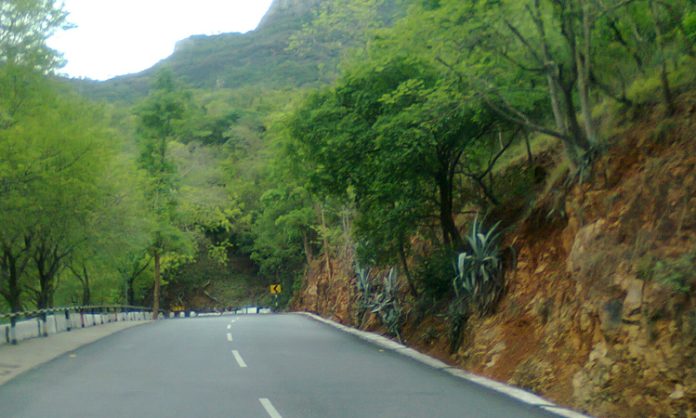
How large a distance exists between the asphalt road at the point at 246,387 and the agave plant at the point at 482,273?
198cm

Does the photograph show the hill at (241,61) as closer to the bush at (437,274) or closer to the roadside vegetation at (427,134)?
the roadside vegetation at (427,134)

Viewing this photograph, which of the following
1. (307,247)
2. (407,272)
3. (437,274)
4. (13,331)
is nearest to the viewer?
(437,274)

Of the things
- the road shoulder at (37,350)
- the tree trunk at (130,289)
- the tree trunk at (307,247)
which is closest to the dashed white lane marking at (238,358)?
the road shoulder at (37,350)

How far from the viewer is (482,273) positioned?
1633 cm

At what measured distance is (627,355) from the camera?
10031mm

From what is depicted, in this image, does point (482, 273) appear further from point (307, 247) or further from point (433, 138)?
point (307, 247)

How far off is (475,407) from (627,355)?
2122 millimetres

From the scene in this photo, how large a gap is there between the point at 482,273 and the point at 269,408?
734 cm

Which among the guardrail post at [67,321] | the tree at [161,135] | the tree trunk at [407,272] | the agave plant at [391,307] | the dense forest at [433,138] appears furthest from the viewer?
the tree at [161,135]

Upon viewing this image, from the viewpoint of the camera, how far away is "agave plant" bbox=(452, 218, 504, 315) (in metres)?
16.3

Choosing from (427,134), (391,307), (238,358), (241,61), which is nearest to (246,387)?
(238,358)

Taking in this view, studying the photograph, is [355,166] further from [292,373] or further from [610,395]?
[610,395]

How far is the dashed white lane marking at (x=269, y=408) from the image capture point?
9.76 meters

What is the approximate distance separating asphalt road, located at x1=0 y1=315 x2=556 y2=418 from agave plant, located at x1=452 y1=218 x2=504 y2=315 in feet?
6.49
